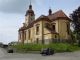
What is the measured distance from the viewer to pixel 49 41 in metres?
→ 77.1

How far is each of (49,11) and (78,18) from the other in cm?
1833

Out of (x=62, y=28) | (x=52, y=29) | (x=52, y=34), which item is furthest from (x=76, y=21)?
(x=52, y=34)

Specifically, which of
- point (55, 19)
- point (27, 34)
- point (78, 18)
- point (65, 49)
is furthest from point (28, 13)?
point (65, 49)

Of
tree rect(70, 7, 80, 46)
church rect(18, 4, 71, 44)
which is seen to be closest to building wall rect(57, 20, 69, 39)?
church rect(18, 4, 71, 44)

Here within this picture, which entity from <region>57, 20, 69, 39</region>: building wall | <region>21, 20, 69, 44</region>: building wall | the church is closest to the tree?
the church

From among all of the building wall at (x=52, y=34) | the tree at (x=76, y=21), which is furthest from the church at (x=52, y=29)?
the tree at (x=76, y=21)

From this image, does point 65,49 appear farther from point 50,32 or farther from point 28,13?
point 28,13

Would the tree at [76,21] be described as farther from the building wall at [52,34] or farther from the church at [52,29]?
the building wall at [52,34]

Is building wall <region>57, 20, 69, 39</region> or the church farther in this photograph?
building wall <region>57, 20, 69, 39</region>

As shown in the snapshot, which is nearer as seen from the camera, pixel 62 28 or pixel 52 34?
pixel 52 34

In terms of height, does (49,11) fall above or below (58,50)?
above

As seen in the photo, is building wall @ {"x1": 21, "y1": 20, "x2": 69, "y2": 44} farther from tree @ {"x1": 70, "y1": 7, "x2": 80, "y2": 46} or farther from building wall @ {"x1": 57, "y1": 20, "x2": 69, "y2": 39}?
tree @ {"x1": 70, "y1": 7, "x2": 80, "y2": 46}

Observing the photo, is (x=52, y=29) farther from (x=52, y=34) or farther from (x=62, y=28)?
(x=52, y=34)

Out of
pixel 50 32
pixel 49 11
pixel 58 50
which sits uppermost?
pixel 49 11
